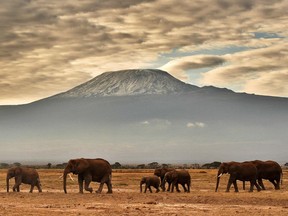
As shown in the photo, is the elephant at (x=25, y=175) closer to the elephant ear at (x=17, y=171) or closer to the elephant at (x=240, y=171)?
the elephant ear at (x=17, y=171)

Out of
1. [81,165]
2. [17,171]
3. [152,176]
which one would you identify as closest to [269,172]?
[152,176]

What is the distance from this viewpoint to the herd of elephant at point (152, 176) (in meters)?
41.7

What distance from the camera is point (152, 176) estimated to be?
45.1 metres

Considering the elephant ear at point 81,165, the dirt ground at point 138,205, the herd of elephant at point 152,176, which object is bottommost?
the dirt ground at point 138,205

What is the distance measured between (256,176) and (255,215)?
1707 centimetres

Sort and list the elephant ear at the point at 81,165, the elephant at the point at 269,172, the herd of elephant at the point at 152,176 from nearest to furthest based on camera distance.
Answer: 1. the elephant ear at the point at 81,165
2. the herd of elephant at the point at 152,176
3. the elephant at the point at 269,172

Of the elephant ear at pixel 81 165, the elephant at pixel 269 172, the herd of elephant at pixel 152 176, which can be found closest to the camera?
the elephant ear at pixel 81 165

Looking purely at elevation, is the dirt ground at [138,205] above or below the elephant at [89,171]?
below

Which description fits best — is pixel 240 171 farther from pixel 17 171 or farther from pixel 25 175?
pixel 17 171

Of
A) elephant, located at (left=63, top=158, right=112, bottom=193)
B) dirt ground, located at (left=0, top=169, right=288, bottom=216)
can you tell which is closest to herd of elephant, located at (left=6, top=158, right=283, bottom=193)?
elephant, located at (left=63, top=158, right=112, bottom=193)

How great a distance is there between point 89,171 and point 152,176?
5316 millimetres

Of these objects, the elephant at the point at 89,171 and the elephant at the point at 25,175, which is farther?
the elephant at the point at 25,175

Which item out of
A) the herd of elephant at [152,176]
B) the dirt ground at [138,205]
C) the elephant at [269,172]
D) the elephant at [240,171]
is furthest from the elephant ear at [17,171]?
the elephant at [269,172]

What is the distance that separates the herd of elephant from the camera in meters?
41.7
